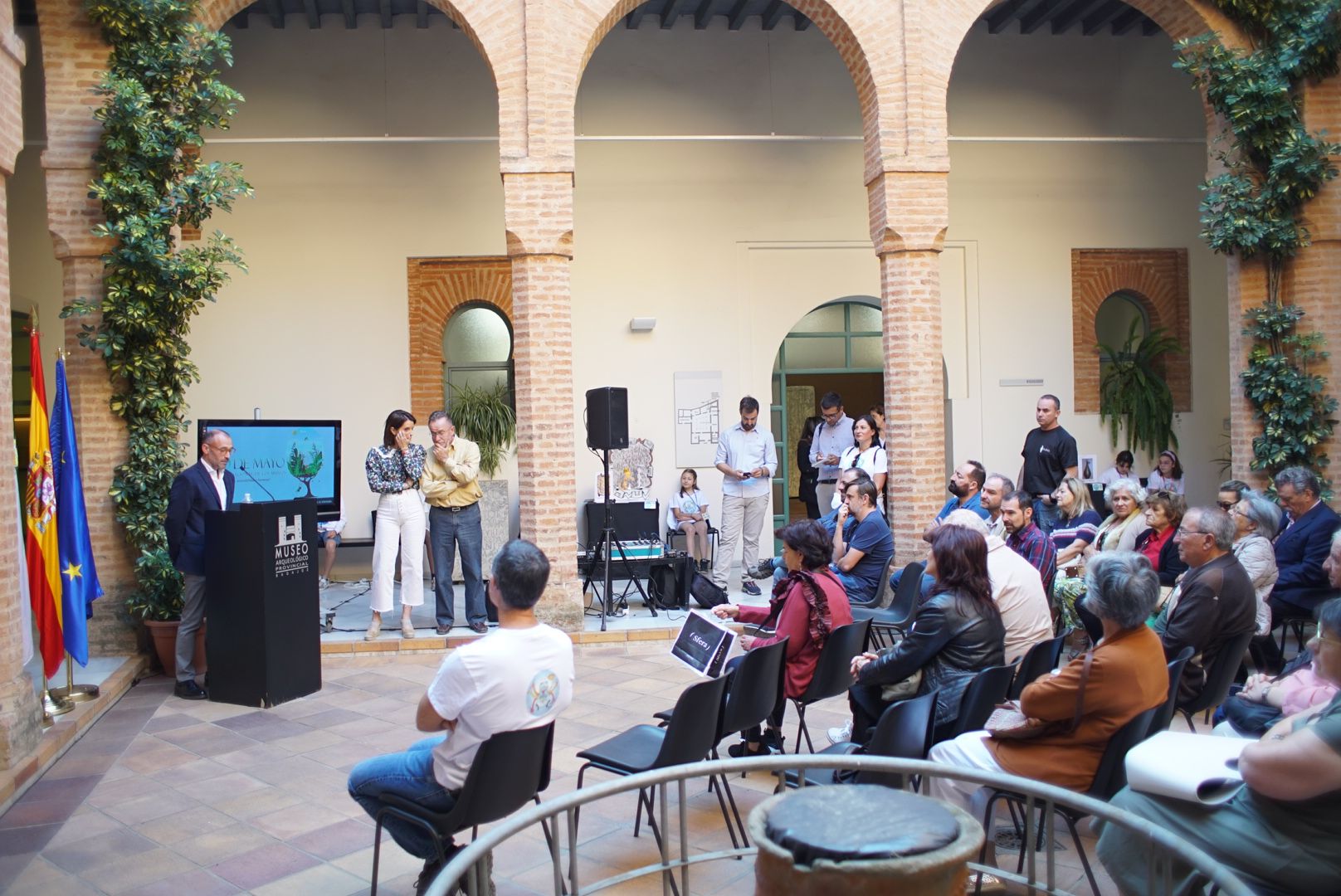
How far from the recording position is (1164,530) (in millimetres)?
6332

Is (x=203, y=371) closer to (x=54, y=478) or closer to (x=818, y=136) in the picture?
(x=54, y=478)

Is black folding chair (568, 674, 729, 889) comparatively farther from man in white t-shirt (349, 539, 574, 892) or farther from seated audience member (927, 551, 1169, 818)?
seated audience member (927, 551, 1169, 818)

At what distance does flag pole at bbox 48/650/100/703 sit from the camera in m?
6.20

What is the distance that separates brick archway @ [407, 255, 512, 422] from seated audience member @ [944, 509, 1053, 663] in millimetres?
7623

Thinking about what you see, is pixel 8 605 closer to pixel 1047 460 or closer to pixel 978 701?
pixel 978 701

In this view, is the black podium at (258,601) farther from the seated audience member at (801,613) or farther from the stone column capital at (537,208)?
the seated audience member at (801,613)

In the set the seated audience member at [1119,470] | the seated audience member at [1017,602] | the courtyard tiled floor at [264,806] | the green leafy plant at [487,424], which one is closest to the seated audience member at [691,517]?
the green leafy plant at [487,424]

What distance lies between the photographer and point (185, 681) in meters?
6.74

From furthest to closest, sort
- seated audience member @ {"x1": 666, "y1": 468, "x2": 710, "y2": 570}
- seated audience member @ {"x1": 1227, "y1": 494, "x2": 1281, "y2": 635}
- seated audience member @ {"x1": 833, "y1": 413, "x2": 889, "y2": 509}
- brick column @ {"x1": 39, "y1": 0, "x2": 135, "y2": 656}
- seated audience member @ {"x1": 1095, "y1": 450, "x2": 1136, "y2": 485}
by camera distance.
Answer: seated audience member @ {"x1": 1095, "y1": 450, "x2": 1136, "y2": 485} < seated audience member @ {"x1": 666, "y1": 468, "x2": 710, "y2": 570} < seated audience member @ {"x1": 833, "y1": 413, "x2": 889, "y2": 509} < brick column @ {"x1": 39, "y1": 0, "x2": 135, "y2": 656} < seated audience member @ {"x1": 1227, "y1": 494, "x2": 1281, "y2": 635}

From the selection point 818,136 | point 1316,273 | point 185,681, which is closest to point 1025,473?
point 1316,273

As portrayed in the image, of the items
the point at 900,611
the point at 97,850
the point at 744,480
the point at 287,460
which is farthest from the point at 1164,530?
the point at 287,460

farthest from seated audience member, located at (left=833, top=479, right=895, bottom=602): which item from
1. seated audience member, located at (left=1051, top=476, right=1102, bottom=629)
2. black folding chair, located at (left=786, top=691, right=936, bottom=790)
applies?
black folding chair, located at (left=786, top=691, right=936, bottom=790)

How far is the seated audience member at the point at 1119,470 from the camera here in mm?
11633

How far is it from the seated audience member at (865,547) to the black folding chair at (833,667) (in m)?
1.77
